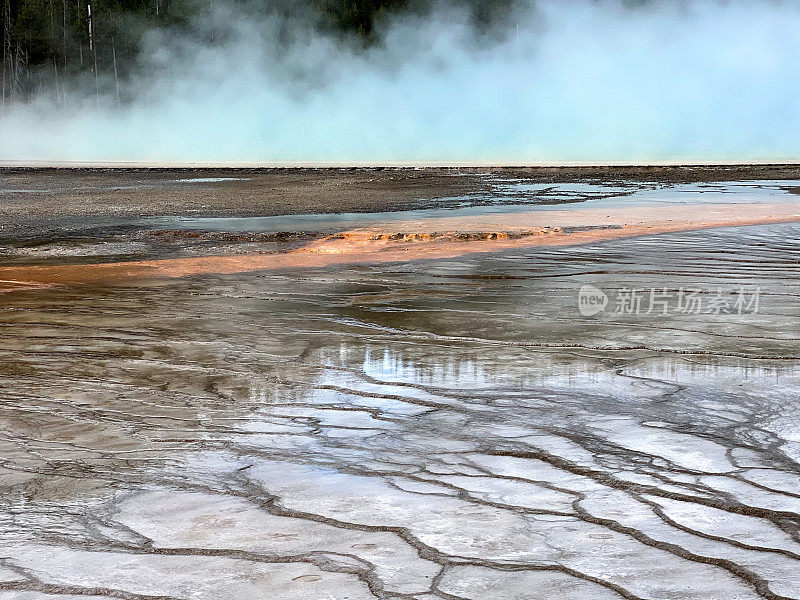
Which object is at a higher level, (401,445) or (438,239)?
(438,239)

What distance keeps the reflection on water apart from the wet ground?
0.04ft

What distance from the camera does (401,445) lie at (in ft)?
12.5

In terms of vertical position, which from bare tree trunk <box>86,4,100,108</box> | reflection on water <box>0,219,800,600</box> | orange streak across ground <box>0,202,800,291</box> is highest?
bare tree trunk <box>86,4,100,108</box>

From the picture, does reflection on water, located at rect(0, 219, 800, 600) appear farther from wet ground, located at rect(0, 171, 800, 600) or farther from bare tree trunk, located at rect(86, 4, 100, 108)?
bare tree trunk, located at rect(86, 4, 100, 108)

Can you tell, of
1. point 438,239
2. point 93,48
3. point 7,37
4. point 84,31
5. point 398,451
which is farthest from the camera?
point 84,31

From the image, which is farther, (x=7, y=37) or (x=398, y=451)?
(x=7, y=37)

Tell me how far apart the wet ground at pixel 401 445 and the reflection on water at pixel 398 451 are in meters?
0.01

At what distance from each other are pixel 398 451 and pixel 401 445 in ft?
0.24

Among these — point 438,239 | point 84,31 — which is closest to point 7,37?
point 84,31

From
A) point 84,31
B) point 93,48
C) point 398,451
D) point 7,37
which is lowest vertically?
point 398,451

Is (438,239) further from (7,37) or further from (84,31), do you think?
(84,31)

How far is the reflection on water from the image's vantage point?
2699 mm

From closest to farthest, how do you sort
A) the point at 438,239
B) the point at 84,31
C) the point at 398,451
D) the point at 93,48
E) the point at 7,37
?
the point at 398,451 → the point at 438,239 → the point at 7,37 → the point at 93,48 → the point at 84,31

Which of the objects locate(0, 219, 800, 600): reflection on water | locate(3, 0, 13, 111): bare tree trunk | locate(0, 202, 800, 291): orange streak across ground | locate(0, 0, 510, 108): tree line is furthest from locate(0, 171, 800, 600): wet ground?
locate(3, 0, 13, 111): bare tree trunk
